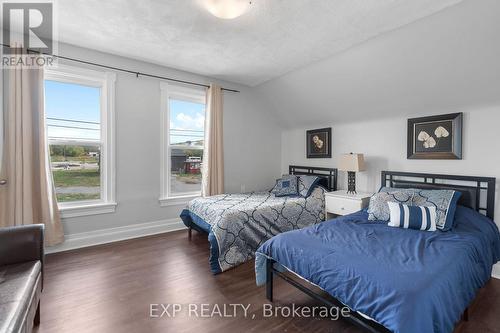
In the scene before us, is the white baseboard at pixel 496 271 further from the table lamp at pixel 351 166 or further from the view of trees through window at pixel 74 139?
the view of trees through window at pixel 74 139

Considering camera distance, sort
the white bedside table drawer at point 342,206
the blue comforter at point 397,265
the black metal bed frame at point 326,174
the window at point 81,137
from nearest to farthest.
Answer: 1. the blue comforter at point 397,265
2. the window at point 81,137
3. the white bedside table drawer at point 342,206
4. the black metal bed frame at point 326,174

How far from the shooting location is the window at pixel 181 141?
11.8 feet

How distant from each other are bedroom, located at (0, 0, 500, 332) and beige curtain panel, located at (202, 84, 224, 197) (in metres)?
0.03

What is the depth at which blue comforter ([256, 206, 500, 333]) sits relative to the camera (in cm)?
121

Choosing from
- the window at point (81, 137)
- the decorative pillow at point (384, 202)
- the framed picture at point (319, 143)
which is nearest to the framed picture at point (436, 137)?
the decorative pillow at point (384, 202)

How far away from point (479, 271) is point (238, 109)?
3.58 meters

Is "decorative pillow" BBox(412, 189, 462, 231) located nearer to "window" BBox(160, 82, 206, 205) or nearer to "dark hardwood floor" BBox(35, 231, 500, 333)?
"dark hardwood floor" BBox(35, 231, 500, 333)

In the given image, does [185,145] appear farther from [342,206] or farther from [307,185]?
[342,206]

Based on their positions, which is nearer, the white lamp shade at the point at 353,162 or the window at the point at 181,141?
the white lamp shade at the point at 353,162

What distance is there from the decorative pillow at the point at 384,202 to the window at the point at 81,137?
10.4 ft

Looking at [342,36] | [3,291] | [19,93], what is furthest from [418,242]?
[19,93]

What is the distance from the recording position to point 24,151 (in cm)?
254

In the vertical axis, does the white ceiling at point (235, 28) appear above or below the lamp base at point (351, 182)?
above
